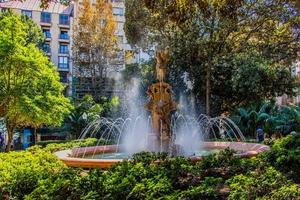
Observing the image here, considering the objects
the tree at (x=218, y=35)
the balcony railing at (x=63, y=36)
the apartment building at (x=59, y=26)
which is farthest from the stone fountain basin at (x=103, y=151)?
the balcony railing at (x=63, y=36)

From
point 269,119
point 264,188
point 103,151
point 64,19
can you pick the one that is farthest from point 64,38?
point 264,188

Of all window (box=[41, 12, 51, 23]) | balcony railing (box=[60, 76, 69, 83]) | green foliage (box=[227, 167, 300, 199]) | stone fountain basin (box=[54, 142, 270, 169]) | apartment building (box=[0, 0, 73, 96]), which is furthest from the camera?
window (box=[41, 12, 51, 23])

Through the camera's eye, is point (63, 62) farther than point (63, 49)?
No

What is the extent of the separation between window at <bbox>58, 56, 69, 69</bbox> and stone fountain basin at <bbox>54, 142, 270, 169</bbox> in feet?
125

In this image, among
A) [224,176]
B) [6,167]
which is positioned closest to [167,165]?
[224,176]

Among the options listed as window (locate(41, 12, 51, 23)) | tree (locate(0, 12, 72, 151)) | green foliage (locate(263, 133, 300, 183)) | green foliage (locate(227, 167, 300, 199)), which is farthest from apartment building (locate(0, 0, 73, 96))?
green foliage (locate(227, 167, 300, 199))

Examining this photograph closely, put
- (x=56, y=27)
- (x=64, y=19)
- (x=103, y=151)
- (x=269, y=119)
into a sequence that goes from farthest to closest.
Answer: (x=64, y=19)
(x=56, y=27)
(x=269, y=119)
(x=103, y=151)

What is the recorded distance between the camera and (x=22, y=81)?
1956 centimetres

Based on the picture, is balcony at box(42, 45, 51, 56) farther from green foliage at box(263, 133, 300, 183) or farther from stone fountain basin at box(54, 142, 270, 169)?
green foliage at box(263, 133, 300, 183)

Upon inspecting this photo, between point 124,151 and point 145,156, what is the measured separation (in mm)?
7228

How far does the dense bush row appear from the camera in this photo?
4.46 m

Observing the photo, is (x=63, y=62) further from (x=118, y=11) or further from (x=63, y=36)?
(x=118, y=11)

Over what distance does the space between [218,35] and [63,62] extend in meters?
30.6

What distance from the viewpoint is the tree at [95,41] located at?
40.0m
